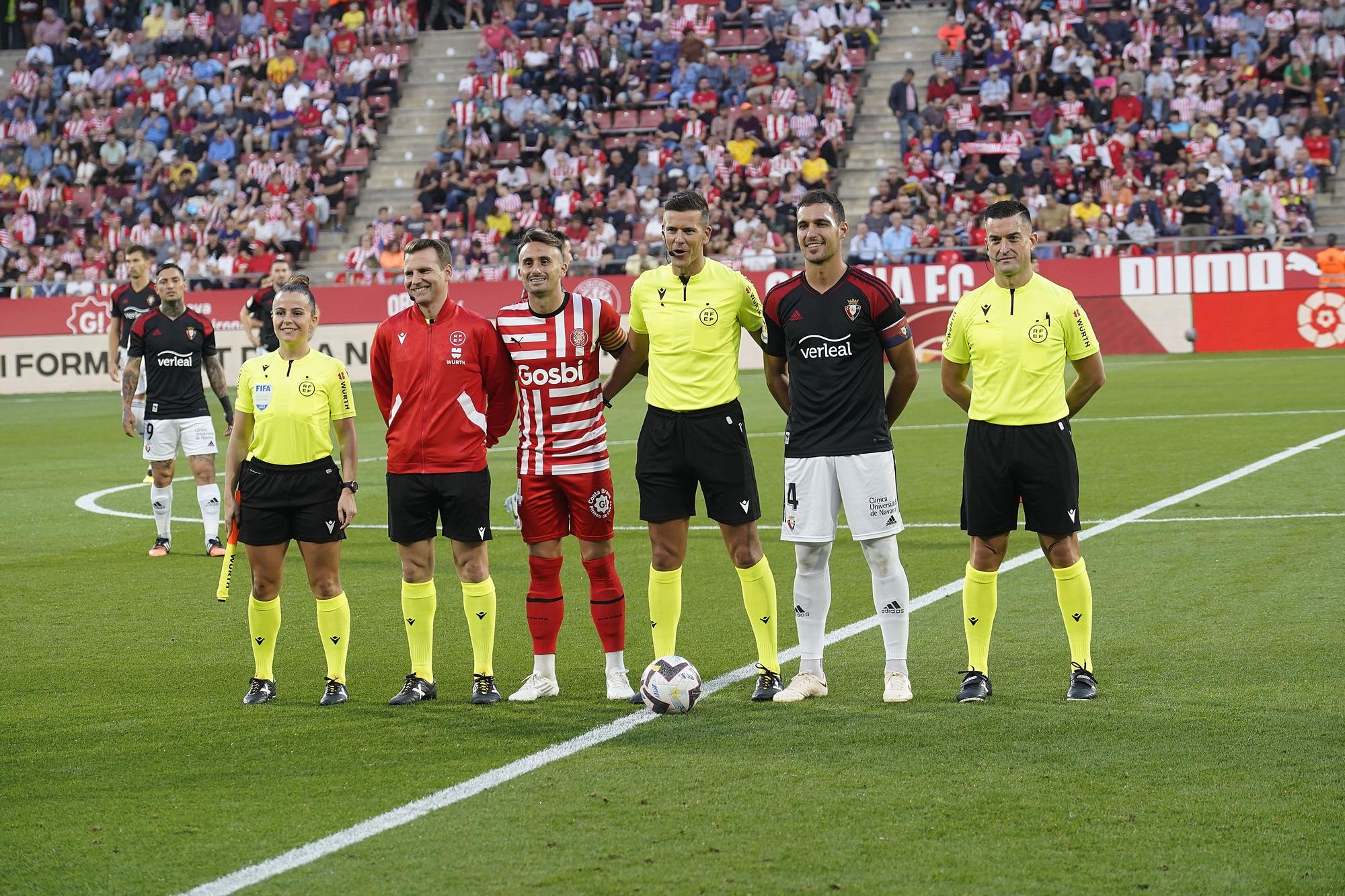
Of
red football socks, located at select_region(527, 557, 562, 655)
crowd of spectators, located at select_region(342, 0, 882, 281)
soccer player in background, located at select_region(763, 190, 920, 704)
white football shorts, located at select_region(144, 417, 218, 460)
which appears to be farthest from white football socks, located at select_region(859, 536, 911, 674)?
crowd of spectators, located at select_region(342, 0, 882, 281)

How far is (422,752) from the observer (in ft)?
20.2

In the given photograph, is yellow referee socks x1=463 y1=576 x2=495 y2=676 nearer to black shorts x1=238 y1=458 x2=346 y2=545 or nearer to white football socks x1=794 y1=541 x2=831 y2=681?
black shorts x1=238 y1=458 x2=346 y2=545

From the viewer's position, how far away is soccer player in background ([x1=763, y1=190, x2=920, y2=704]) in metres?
6.85

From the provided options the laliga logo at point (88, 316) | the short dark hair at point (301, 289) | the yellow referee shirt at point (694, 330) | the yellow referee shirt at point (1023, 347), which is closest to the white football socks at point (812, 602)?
the yellow referee shirt at point (694, 330)

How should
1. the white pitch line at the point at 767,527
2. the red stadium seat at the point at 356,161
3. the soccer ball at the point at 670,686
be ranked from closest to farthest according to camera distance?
1. the soccer ball at the point at 670,686
2. the white pitch line at the point at 767,527
3. the red stadium seat at the point at 356,161

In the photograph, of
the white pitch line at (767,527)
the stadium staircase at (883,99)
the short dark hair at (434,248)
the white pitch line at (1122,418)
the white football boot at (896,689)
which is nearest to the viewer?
the white football boot at (896,689)

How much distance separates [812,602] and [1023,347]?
1.42 m

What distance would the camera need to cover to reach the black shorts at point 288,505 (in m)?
7.22

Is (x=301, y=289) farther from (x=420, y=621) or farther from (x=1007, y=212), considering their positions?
(x=1007, y=212)

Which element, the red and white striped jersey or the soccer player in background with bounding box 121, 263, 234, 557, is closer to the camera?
the red and white striped jersey

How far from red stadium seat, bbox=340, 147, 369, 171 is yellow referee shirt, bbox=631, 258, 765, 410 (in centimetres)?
3181

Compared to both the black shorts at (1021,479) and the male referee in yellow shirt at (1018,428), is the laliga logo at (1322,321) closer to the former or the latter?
the male referee in yellow shirt at (1018,428)

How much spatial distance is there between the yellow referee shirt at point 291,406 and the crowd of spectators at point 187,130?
27.3 meters

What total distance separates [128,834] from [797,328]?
3.35 m
